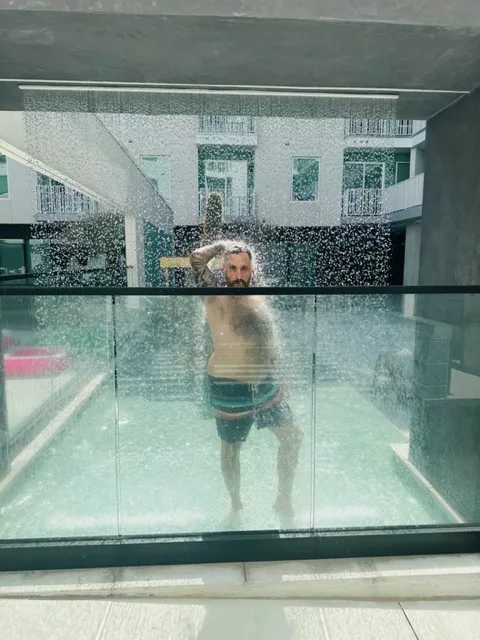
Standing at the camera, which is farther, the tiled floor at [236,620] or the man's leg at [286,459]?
the man's leg at [286,459]

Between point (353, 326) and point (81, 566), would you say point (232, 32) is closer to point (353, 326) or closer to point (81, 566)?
point (353, 326)

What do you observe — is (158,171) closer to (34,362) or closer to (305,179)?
(305,179)

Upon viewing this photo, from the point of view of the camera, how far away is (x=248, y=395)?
210 centimetres

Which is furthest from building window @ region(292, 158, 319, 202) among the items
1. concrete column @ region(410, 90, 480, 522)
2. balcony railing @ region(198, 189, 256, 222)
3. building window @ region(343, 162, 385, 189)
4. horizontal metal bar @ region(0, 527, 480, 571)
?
horizontal metal bar @ region(0, 527, 480, 571)

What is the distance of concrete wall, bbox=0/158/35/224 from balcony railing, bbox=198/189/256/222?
6.91 m

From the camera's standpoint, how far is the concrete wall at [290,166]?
4.25 m

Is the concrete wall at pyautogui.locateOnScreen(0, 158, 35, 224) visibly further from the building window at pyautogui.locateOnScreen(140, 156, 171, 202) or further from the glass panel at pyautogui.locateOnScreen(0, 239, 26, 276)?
the building window at pyautogui.locateOnScreen(140, 156, 171, 202)

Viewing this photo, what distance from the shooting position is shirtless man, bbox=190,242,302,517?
2.04m

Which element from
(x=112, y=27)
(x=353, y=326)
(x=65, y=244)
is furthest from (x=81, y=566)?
(x=65, y=244)

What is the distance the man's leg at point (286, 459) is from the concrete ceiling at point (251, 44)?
1.83m

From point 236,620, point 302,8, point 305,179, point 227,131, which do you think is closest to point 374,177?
point 305,179

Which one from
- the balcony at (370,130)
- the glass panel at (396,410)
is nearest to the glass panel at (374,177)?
the balcony at (370,130)

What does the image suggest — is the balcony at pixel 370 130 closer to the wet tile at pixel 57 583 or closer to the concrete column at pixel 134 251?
the concrete column at pixel 134 251

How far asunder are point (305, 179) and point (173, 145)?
1.77m
